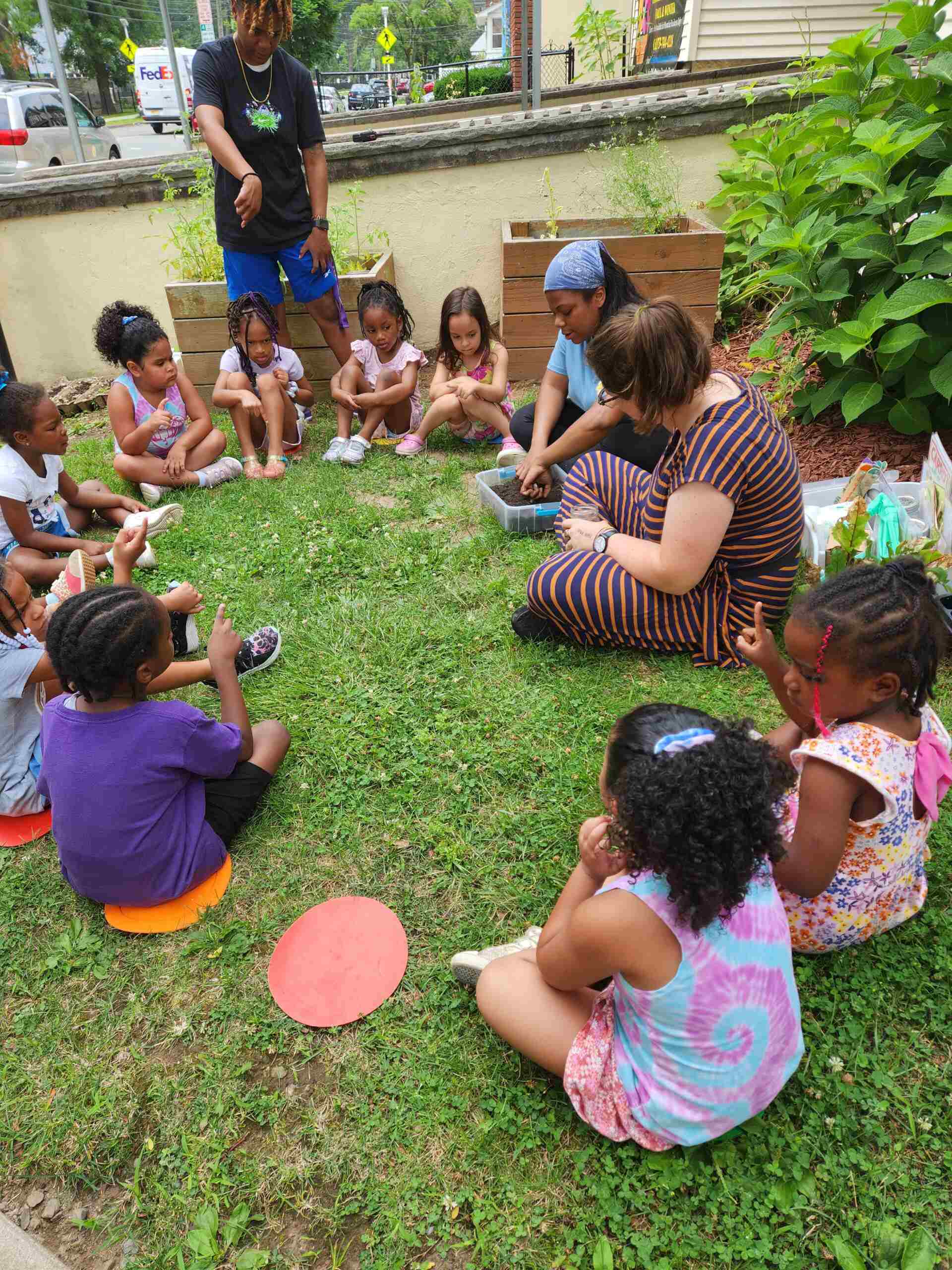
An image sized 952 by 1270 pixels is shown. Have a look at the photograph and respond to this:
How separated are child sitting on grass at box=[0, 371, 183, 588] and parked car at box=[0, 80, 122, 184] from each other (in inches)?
349

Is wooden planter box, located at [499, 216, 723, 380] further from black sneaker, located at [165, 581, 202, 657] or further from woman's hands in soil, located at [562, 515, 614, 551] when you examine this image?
black sneaker, located at [165, 581, 202, 657]

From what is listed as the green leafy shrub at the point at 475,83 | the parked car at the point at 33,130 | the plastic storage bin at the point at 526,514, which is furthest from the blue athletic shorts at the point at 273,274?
the green leafy shrub at the point at 475,83

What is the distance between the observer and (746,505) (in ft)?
8.40

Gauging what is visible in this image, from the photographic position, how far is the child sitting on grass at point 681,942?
1.32 metres

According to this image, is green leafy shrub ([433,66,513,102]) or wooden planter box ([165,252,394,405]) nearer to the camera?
wooden planter box ([165,252,394,405])

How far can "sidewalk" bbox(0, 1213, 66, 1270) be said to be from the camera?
4.93 ft

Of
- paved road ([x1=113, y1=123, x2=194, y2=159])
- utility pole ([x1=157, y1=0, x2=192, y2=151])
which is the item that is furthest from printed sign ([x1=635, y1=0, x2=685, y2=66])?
paved road ([x1=113, y1=123, x2=194, y2=159])

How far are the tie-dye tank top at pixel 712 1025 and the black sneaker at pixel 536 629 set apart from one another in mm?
1654

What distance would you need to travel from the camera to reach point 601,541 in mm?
2926

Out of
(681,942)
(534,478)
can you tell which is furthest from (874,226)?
(681,942)

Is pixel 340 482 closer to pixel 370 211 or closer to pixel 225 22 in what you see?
pixel 370 211

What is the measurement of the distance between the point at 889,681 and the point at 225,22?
71.3 feet

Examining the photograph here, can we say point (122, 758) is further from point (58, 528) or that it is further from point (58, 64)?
point (58, 64)

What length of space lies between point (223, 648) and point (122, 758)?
0.59m
